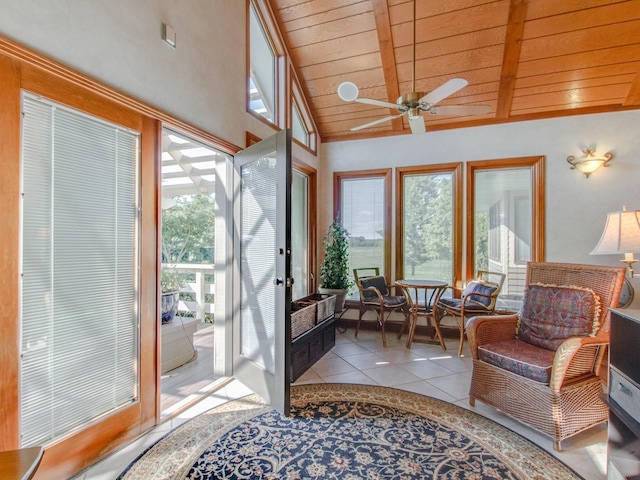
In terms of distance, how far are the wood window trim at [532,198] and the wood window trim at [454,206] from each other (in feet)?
0.34

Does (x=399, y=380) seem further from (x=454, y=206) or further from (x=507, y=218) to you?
(x=507, y=218)

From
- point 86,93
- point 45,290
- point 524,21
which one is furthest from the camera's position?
point 524,21

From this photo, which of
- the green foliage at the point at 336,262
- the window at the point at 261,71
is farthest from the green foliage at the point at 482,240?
the window at the point at 261,71

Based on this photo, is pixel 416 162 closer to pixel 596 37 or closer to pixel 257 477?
pixel 596 37

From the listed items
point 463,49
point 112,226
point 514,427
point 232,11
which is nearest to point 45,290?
point 112,226

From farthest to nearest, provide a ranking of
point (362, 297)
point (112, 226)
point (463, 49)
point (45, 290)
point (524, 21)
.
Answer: point (362, 297) → point (463, 49) → point (524, 21) → point (112, 226) → point (45, 290)

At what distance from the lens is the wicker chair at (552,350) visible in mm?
2041

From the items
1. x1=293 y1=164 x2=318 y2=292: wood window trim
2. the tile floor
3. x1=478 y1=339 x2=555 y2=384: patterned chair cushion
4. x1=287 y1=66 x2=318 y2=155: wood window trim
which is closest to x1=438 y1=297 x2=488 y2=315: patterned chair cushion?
the tile floor

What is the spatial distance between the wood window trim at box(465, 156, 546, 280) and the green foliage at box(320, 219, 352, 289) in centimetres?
166

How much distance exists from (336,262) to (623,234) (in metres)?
2.99

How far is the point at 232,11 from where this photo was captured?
116 inches

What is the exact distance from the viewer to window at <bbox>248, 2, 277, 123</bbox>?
11.2 feet

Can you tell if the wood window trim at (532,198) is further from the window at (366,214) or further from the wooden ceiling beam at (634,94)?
the window at (366,214)

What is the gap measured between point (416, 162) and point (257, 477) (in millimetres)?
4144
